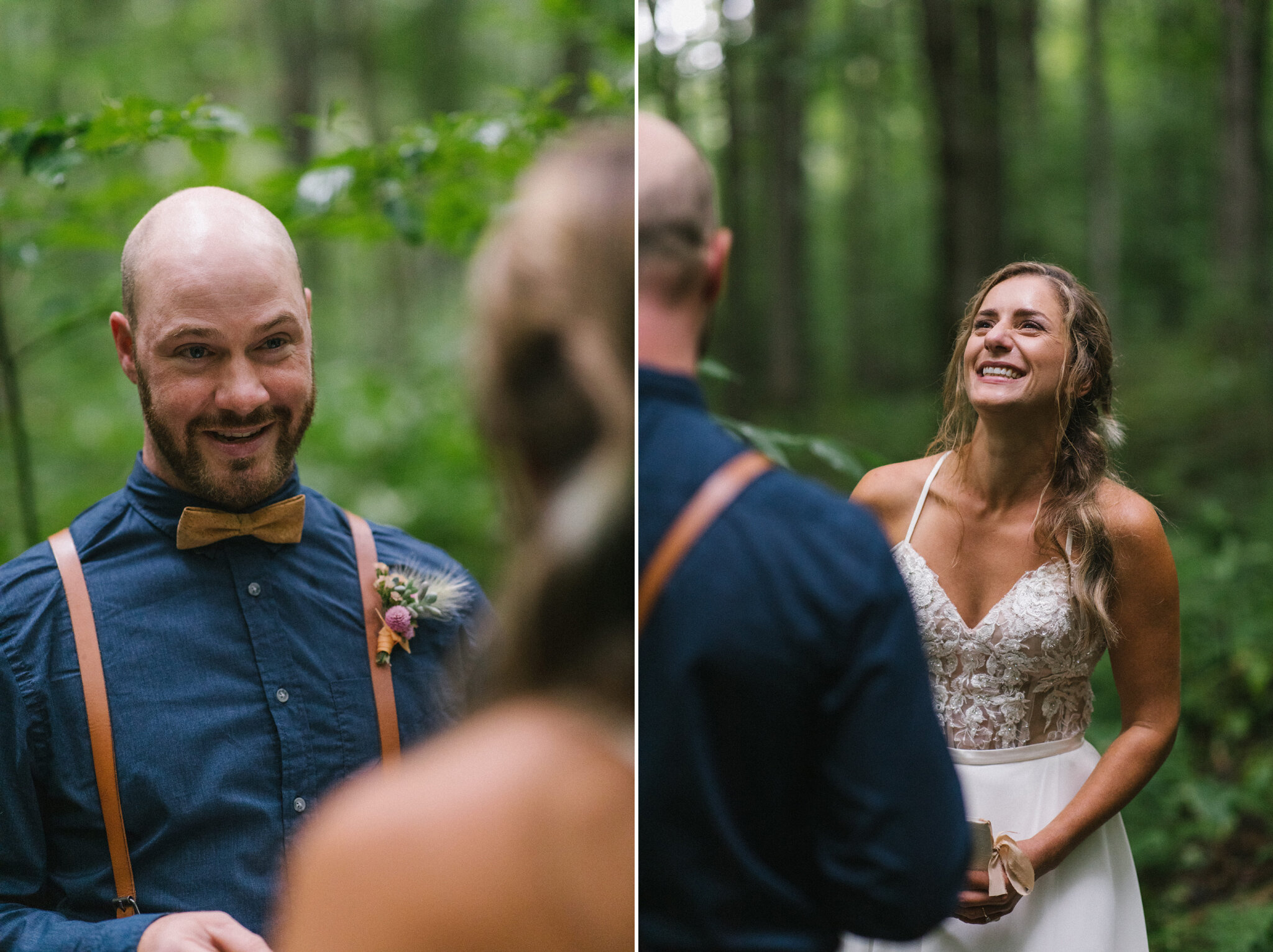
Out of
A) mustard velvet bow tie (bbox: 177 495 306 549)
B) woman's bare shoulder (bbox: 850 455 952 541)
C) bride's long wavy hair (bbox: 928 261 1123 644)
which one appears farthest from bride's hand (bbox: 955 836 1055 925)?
mustard velvet bow tie (bbox: 177 495 306 549)

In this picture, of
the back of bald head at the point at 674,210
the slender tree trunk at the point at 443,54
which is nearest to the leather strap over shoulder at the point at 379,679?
the back of bald head at the point at 674,210

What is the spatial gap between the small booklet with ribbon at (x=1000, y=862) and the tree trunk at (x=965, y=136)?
983 millimetres

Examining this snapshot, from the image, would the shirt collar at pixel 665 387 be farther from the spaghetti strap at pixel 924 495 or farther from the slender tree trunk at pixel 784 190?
the slender tree trunk at pixel 784 190

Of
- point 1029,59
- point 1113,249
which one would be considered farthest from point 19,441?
point 1113,249

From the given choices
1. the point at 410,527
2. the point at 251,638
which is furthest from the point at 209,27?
the point at 251,638

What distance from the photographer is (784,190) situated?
9.65 feet

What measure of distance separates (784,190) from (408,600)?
5.76ft

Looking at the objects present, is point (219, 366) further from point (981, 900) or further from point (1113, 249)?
point (1113, 249)

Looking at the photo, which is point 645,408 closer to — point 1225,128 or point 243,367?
point 243,367

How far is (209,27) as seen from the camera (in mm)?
3176

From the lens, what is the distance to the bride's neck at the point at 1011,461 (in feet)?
6.15

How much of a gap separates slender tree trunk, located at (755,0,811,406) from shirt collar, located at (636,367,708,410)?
1.16 meters

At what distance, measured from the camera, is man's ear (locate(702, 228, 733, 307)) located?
1.61 meters

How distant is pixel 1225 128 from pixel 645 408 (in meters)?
1.86
